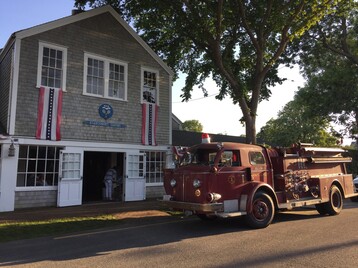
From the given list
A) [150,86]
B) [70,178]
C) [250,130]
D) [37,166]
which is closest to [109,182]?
[70,178]

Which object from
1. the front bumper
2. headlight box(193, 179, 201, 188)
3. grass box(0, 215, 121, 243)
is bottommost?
grass box(0, 215, 121, 243)

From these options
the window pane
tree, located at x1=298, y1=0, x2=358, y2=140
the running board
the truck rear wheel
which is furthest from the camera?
tree, located at x1=298, y1=0, x2=358, y2=140

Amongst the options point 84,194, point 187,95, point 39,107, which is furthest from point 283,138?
point 39,107

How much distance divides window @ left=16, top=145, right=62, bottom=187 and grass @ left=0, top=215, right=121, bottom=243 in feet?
10.3

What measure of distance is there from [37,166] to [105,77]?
15.3ft

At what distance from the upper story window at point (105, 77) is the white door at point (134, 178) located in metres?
2.76

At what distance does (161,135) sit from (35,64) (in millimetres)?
6496

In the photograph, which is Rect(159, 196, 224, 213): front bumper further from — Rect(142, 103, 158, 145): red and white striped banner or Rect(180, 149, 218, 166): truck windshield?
Rect(142, 103, 158, 145): red and white striped banner

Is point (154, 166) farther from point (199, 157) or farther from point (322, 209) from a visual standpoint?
point (322, 209)

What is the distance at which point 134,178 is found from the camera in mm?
16172

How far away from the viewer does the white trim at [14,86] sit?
505 inches

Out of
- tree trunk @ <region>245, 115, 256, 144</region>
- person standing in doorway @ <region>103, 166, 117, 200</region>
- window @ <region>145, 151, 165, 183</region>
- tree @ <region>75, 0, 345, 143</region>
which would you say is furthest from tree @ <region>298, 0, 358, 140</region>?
person standing in doorway @ <region>103, 166, 117, 200</region>

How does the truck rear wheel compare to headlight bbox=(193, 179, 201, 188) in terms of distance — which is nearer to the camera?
headlight bbox=(193, 179, 201, 188)

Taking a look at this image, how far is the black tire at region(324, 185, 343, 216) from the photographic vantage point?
39.6 feet
